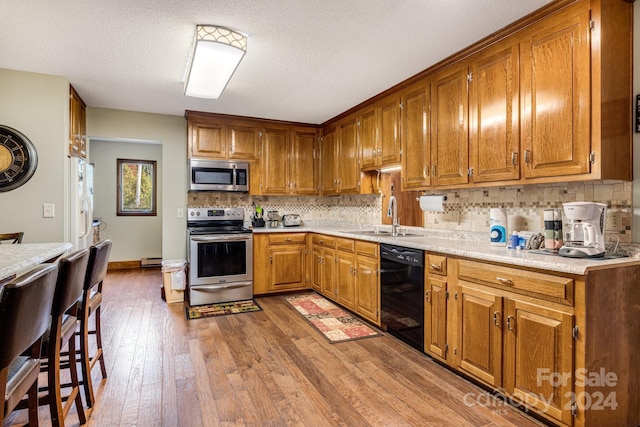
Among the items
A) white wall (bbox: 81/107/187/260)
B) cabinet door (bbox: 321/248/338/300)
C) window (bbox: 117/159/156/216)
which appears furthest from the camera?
window (bbox: 117/159/156/216)

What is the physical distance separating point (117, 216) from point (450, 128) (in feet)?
20.1

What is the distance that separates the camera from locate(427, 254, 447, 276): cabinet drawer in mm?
2471

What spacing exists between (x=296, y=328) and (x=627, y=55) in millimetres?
3118

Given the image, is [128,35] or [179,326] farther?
[179,326]

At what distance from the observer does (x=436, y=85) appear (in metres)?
2.97

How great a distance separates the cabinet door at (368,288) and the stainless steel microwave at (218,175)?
2007mm

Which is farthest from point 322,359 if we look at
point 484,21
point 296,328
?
point 484,21

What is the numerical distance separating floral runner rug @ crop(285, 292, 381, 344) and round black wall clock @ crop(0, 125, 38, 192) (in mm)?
2892

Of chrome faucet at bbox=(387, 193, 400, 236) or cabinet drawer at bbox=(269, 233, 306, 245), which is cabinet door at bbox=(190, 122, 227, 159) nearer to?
cabinet drawer at bbox=(269, 233, 306, 245)

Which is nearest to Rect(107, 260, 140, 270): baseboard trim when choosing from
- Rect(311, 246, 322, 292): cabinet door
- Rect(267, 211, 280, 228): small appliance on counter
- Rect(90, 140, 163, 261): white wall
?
Rect(90, 140, 163, 261): white wall

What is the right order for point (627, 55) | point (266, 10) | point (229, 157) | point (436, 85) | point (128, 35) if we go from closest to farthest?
point (627, 55) → point (266, 10) → point (128, 35) → point (436, 85) → point (229, 157)

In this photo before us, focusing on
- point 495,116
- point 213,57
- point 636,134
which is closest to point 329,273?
point 495,116

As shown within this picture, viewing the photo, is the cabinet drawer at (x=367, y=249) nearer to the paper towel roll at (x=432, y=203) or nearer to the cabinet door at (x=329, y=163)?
the paper towel roll at (x=432, y=203)

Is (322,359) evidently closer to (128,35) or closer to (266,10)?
(266,10)
